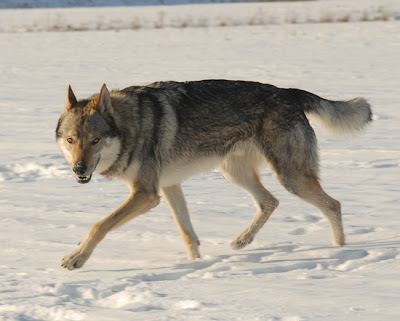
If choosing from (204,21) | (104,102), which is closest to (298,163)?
(104,102)

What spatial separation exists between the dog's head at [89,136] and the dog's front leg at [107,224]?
0.94ft

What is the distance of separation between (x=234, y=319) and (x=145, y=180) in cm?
155

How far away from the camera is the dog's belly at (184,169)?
16.8 ft

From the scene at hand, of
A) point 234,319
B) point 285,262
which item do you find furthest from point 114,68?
point 234,319

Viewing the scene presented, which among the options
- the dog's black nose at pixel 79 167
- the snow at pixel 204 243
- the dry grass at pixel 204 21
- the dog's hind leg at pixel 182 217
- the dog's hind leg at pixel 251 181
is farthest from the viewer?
the dry grass at pixel 204 21

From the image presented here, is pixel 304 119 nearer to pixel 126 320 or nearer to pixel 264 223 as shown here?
pixel 264 223

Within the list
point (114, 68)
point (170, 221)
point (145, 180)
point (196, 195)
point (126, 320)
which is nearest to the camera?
point (126, 320)

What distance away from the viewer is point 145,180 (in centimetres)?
487

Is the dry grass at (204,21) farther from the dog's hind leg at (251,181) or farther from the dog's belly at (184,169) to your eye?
the dog's belly at (184,169)

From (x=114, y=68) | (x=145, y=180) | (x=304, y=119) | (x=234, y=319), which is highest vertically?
(x=114, y=68)

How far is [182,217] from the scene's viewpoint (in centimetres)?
523

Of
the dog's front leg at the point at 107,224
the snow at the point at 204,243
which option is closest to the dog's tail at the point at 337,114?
the snow at the point at 204,243

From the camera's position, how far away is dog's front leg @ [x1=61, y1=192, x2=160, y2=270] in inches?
181

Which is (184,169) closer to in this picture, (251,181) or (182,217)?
(182,217)
